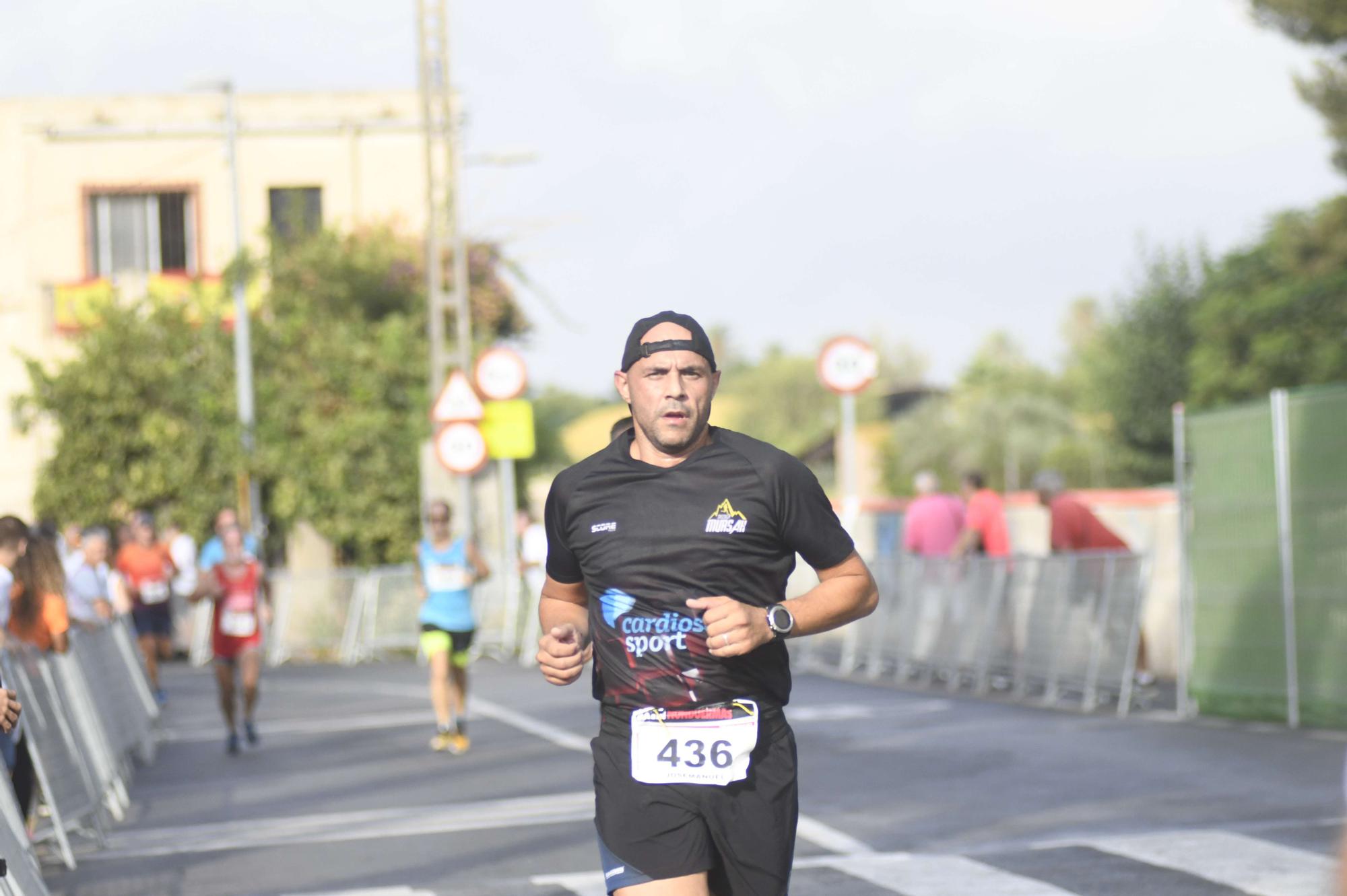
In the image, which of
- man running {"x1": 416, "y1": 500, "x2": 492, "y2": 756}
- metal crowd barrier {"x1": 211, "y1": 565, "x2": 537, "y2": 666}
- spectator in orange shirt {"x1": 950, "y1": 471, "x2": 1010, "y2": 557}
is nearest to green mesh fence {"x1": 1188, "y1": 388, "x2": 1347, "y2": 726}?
spectator in orange shirt {"x1": 950, "y1": 471, "x2": 1010, "y2": 557}

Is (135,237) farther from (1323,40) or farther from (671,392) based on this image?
(671,392)

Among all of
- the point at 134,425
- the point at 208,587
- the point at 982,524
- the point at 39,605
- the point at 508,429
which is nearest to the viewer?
the point at 39,605

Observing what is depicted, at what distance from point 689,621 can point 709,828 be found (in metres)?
0.50

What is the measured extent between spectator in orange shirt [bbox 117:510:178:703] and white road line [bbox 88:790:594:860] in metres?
9.23

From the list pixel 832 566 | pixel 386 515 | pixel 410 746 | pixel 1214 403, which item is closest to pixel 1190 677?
pixel 410 746

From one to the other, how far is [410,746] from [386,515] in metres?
19.6

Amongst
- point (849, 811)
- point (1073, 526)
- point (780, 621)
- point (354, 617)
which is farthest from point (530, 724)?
point (354, 617)

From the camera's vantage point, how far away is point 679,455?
202 inches

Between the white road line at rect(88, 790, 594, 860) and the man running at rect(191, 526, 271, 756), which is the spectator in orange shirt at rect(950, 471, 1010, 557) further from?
the white road line at rect(88, 790, 594, 860)

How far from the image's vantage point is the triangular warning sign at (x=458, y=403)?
2458 centimetres

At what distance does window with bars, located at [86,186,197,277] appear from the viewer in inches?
1532

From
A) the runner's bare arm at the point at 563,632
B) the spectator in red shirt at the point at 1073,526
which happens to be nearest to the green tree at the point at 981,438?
the spectator in red shirt at the point at 1073,526

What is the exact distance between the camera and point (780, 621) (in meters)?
4.87

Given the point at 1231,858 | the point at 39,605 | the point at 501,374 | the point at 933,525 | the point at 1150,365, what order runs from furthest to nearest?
the point at 1150,365
the point at 501,374
the point at 933,525
the point at 39,605
the point at 1231,858
